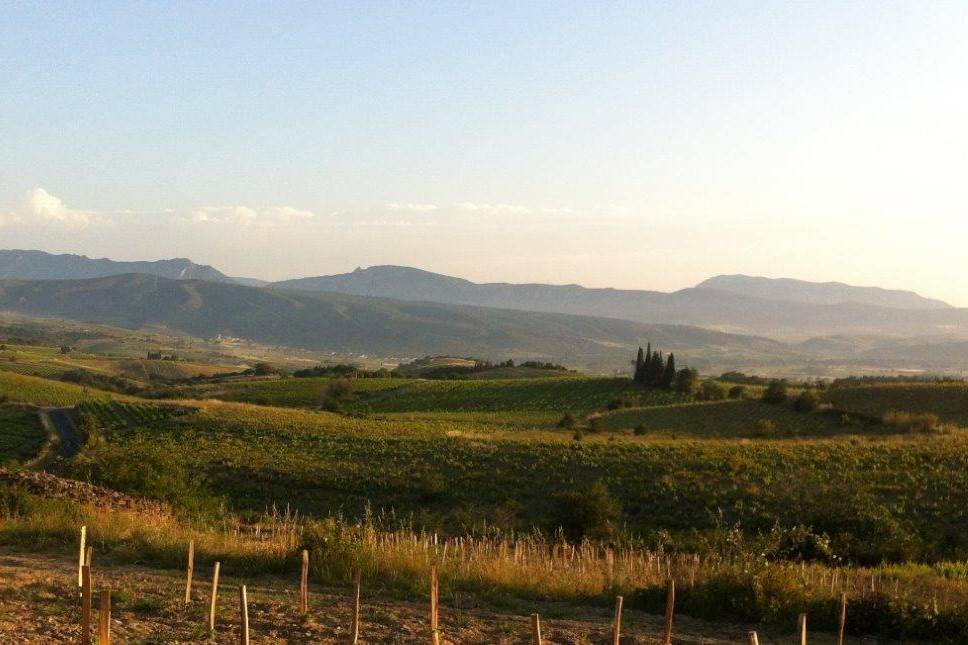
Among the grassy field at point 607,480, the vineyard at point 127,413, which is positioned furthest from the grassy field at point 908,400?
the vineyard at point 127,413

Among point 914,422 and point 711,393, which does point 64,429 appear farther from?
point 711,393

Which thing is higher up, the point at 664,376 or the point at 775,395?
the point at 775,395

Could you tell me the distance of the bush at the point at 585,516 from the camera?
2250 centimetres

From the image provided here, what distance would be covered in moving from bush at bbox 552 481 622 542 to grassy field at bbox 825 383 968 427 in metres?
43.8

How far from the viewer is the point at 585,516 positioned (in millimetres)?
23188

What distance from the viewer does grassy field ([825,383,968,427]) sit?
6028 cm

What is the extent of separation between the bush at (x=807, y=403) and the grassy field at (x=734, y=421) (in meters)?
0.65

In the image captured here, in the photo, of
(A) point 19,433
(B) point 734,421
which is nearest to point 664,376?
(B) point 734,421

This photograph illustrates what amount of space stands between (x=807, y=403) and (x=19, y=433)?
6182 centimetres

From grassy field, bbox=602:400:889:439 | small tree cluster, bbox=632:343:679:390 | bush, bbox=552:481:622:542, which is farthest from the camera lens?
small tree cluster, bbox=632:343:679:390

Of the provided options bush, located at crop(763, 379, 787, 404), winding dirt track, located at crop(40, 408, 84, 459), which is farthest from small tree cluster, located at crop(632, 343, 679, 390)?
winding dirt track, located at crop(40, 408, 84, 459)

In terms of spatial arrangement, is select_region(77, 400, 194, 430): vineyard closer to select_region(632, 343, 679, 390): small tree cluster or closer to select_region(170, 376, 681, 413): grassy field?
select_region(170, 376, 681, 413): grassy field

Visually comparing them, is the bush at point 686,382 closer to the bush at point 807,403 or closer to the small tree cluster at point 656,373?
the small tree cluster at point 656,373

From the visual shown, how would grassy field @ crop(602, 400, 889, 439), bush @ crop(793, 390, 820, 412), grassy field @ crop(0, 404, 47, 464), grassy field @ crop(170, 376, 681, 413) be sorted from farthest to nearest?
grassy field @ crop(170, 376, 681, 413) < bush @ crop(793, 390, 820, 412) < grassy field @ crop(602, 400, 889, 439) < grassy field @ crop(0, 404, 47, 464)
